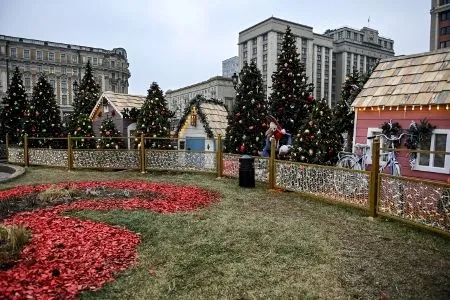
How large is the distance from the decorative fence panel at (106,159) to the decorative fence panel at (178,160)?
2.78 feet

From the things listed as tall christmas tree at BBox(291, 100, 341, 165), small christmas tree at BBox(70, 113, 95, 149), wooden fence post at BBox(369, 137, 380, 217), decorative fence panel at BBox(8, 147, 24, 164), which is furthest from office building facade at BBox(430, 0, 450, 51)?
decorative fence panel at BBox(8, 147, 24, 164)

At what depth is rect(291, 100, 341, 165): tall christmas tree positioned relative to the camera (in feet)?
38.9

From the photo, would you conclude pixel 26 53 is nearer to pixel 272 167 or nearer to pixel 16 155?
pixel 16 155

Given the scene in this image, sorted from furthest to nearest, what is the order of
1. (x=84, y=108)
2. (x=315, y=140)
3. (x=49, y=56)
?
1. (x=49, y=56)
2. (x=84, y=108)
3. (x=315, y=140)

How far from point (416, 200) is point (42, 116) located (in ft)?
86.4

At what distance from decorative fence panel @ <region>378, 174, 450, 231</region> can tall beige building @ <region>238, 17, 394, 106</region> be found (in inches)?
2016

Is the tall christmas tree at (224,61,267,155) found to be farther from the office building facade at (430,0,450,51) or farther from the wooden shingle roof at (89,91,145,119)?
the office building facade at (430,0,450,51)

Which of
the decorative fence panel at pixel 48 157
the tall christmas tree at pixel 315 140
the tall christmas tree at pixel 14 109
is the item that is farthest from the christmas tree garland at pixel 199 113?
the tall christmas tree at pixel 14 109

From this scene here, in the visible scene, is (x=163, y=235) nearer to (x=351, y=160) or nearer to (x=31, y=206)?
(x=31, y=206)

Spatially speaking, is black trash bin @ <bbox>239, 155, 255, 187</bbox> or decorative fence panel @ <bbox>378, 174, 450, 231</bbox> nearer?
decorative fence panel @ <bbox>378, 174, 450, 231</bbox>

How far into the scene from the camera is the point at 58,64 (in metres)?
87.4

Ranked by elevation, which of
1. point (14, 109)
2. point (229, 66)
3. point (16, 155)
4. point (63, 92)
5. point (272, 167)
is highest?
point (229, 66)

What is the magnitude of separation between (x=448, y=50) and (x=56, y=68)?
95685 millimetres

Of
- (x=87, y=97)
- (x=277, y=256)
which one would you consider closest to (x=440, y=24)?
(x=87, y=97)
